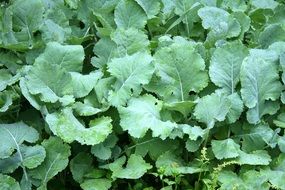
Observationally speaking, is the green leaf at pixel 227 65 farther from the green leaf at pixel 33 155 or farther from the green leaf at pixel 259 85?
the green leaf at pixel 33 155

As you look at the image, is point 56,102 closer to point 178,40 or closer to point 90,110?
point 90,110

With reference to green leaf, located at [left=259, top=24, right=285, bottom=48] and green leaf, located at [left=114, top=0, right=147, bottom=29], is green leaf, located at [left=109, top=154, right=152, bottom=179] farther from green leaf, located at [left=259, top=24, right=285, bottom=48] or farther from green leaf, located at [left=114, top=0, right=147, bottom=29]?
green leaf, located at [left=259, top=24, right=285, bottom=48]

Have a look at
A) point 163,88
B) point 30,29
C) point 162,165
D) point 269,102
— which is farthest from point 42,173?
point 269,102

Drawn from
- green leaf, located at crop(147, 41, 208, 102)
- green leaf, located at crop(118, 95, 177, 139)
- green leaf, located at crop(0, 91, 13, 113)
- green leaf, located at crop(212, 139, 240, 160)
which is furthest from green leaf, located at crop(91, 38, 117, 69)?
green leaf, located at crop(212, 139, 240, 160)

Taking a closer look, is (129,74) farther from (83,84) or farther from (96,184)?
(96,184)

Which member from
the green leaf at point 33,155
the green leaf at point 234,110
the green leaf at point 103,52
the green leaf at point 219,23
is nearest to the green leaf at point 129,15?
the green leaf at point 103,52

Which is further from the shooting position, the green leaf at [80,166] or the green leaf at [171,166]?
the green leaf at [80,166]
